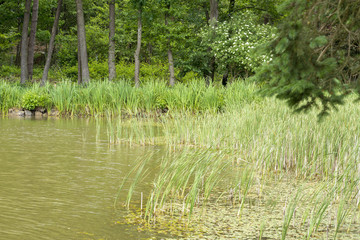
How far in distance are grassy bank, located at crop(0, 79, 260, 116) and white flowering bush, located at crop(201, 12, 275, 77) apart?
190 inches

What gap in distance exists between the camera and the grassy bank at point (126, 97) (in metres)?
14.7

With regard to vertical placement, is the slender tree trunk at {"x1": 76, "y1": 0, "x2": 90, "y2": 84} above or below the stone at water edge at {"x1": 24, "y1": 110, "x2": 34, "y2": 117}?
above

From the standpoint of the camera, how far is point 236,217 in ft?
15.6

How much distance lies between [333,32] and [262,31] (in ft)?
58.7

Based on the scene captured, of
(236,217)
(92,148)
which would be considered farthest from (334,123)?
(92,148)

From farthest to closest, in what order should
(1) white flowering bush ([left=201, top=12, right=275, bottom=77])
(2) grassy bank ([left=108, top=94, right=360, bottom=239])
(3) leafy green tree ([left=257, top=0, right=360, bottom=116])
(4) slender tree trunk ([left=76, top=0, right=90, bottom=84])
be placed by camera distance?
(4) slender tree trunk ([left=76, top=0, right=90, bottom=84]) → (1) white flowering bush ([left=201, top=12, right=275, bottom=77]) → (2) grassy bank ([left=108, top=94, right=360, bottom=239]) → (3) leafy green tree ([left=257, top=0, right=360, bottom=116])

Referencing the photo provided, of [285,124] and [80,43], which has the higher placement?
[80,43]

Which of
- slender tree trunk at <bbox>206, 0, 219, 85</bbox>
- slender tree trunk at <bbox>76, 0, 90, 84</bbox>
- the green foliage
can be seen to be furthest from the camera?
slender tree trunk at <bbox>206, 0, 219, 85</bbox>

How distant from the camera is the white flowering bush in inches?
816

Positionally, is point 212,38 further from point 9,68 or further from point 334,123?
point 9,68

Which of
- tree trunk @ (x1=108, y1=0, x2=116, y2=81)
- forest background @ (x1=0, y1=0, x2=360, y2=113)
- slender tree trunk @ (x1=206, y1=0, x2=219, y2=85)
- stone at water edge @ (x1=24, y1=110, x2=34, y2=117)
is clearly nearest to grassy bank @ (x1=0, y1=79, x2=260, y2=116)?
stone at water edge @ (x1=24, y1=110, x2=34, y2=117)

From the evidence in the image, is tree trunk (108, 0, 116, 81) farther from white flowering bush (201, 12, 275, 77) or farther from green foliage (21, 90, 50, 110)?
green foliage (21, 90, 50, 110)

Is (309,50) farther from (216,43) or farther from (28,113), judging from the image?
(216,43)

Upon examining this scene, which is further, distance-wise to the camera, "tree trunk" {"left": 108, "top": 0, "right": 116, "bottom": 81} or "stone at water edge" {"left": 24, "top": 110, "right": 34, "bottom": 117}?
"tree trunk" {"left": 108, "top": 0, "right": 116, "bottom": 81}
